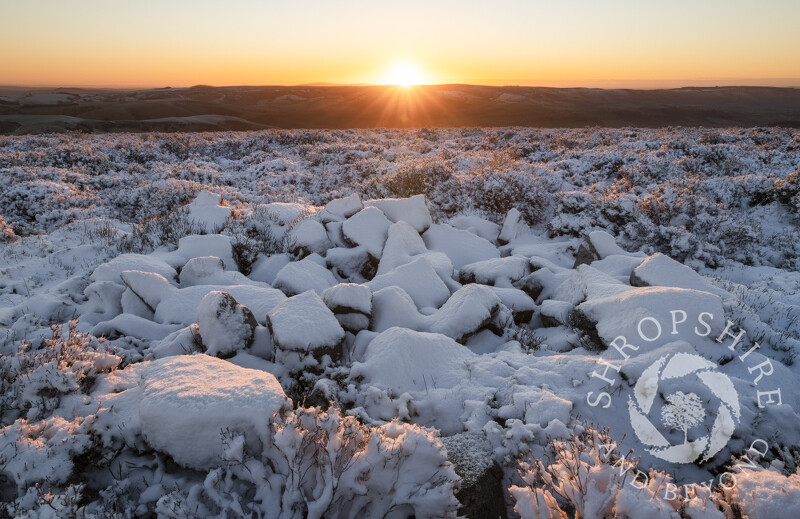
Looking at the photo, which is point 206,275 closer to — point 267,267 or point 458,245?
point 267,267

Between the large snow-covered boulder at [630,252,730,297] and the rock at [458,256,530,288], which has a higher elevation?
the large snow-covered boulder at [630,252,730,297]

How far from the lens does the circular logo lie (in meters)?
3.34

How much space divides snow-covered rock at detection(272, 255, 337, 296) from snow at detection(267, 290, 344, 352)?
107 cm

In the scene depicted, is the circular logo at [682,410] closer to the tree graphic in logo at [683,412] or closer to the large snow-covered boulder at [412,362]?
the tree graphic in logo at [683,412]

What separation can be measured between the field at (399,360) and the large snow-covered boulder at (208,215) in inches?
1.7

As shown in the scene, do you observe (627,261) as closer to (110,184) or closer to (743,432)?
(743,432)

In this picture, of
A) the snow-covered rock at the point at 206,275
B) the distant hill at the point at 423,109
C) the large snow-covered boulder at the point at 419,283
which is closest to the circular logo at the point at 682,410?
the large snow-covered boulder at the point at 419,283

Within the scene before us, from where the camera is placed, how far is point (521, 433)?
10.4 ft

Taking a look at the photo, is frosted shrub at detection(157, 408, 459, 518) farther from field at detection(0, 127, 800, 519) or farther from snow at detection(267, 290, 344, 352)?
snow at detection(267, 290, 344, 352)

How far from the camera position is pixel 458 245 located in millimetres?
7883

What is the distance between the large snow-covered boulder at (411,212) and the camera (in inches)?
318

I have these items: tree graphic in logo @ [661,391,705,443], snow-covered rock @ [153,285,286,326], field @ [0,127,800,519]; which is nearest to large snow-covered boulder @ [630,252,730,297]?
field @ [0,127,800,519]

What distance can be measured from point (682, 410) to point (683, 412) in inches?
0.7

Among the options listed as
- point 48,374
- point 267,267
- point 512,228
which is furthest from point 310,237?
point 48,374
